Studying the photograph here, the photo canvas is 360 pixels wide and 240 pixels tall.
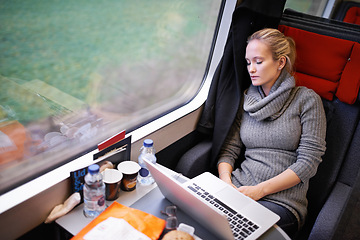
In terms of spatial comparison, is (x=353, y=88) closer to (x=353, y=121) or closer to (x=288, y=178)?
(x=353, y=121)

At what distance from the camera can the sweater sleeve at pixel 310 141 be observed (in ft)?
4.62

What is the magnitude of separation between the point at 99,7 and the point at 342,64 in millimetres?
1265

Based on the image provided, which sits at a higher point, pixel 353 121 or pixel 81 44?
pixel 81 44

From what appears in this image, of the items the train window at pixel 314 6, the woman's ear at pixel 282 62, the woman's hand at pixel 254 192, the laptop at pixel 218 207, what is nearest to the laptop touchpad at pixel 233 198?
the laptop at pixel 218 207

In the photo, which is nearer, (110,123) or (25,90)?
(25,90)

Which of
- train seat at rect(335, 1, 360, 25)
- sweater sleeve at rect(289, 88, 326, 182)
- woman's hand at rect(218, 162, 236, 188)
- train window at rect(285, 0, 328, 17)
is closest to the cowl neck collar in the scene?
sweater sleeve at rect(289, 88, 326, 182)

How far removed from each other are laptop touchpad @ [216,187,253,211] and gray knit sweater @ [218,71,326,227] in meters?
0.28

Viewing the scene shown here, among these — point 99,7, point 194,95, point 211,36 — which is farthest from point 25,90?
point 211,36

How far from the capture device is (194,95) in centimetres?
191

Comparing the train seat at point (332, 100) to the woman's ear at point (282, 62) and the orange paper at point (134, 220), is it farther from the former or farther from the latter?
the orange paper at point (134, 220)

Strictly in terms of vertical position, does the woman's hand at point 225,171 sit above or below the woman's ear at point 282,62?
below

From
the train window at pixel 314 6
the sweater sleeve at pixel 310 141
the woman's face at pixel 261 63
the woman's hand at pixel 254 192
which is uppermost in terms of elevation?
the train window at pixel 314 6

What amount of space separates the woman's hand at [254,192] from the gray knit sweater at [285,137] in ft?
0.20

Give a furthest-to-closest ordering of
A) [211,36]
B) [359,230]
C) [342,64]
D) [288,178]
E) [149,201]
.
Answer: [211,36], [342,64], [288,178], [149,201], [359,230]
